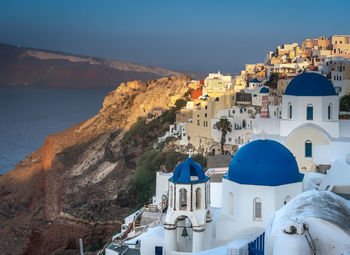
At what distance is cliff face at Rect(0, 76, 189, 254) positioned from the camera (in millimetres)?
47312

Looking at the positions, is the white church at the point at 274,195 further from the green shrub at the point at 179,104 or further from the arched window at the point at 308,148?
the green shrub at the point at 179,104

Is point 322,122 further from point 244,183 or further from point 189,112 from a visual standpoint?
point 189,112

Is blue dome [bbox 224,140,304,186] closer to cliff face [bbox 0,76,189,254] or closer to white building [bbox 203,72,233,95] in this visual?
cliff face [bbox 0,76,189,254]

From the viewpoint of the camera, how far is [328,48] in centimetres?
6481

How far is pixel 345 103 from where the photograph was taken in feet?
127

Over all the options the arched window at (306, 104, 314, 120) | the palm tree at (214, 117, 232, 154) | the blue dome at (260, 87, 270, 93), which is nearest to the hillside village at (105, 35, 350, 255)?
the arched window at (306, 104, 314, 120)

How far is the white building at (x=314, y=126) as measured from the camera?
25.9 metres

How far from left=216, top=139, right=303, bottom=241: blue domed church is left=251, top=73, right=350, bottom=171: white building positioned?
8.38 metres

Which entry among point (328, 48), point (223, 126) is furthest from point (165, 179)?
point (328, 48)

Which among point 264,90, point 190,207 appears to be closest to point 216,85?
point 264,90

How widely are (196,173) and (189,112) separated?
31.7 meters

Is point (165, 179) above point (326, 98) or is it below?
below

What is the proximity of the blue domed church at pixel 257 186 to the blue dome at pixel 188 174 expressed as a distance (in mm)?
1184

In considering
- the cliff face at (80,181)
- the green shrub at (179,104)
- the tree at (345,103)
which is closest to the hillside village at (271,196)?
the tree at (345,103)
